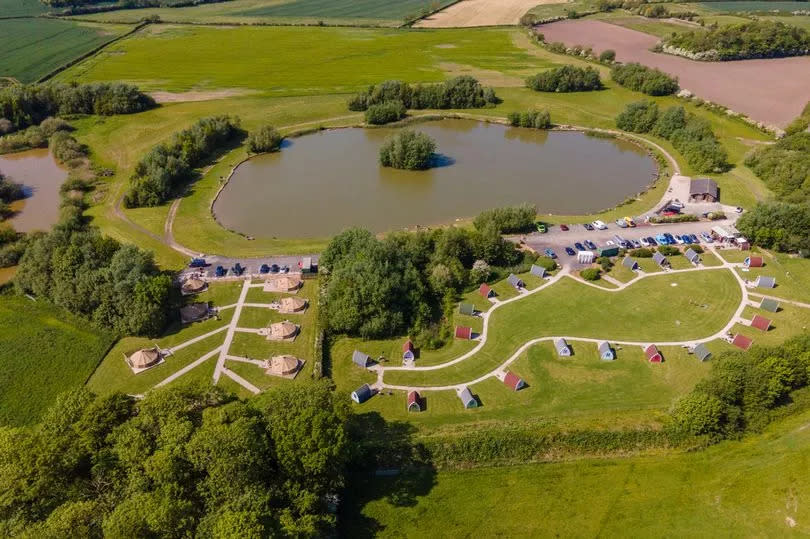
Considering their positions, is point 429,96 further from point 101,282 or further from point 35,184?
point 101,282

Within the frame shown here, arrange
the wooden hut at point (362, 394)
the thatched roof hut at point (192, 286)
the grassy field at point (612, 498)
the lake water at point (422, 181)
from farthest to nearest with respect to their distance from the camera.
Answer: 1. the lake water at point (422, 181)
2. the thatched roof hut at point (192, 286)
3. the wooden hut at point (362, 394)
4. the grassy field at point (612, 498)

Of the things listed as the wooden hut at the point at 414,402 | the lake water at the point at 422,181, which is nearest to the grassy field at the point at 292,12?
the lake water at the point at 422,181

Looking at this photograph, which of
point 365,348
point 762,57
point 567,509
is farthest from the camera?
point 762,57

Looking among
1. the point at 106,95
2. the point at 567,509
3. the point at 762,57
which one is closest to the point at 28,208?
the point at 106,95

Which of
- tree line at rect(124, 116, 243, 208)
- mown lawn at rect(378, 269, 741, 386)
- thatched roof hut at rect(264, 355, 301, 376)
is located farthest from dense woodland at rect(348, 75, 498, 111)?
thatched roof hut at rect(264, 355, 301, 376)

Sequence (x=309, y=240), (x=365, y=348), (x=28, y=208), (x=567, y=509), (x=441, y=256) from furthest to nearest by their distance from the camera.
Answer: (x=28, y=208) < (x=309, y=240) < (x=441, y=256) < (x=365, y=348) < (x=567, y=509)

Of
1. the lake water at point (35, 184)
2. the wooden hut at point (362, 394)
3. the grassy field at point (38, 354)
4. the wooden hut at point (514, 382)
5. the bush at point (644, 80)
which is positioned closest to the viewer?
the wooden hut at point (362, 394)

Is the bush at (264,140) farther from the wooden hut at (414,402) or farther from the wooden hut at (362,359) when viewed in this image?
the wooden hut at (414,402)

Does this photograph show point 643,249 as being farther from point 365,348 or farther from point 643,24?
point 643,24

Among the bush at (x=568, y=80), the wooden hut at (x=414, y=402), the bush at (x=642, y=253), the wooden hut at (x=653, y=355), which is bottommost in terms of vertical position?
the wooden hut at (x=414, y=402)
